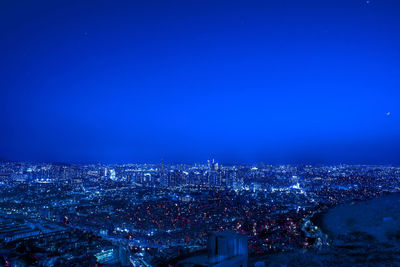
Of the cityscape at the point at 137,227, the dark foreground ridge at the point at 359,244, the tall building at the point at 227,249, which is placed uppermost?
the tall building at the point at 227,249

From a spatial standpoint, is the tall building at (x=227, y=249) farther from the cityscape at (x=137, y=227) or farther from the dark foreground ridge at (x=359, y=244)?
the dark foreground ridge at (x=359, y=244)

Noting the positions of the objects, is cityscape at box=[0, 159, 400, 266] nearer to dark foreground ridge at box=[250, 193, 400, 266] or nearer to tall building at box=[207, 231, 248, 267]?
dark foreground ridge at box=[250, 193, 400, 266]

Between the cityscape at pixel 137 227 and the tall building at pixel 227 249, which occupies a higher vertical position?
the tall building at pixel 227 249

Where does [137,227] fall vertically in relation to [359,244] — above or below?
below


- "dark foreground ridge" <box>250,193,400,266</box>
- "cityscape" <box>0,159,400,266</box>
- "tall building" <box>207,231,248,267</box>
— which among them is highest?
"tall building" <box>207,231,248,267</box>

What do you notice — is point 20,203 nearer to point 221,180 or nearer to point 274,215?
point 274,215

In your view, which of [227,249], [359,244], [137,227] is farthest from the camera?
[137,227]

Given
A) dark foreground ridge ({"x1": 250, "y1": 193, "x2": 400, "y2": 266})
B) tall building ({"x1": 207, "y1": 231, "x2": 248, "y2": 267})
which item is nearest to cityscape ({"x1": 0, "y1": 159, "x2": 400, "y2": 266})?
dark foreground ridge ({"x1": 250, "y1": 193, "x2": 400, "y2": 266})

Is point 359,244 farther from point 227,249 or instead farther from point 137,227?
point 137,227

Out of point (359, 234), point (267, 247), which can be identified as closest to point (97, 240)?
point (267, 247)

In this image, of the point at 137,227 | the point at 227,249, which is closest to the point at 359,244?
the point at 227,249

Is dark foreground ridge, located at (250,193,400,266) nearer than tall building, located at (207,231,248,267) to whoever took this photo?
No

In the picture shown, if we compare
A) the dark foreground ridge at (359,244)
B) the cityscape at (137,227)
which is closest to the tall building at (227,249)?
the cityscape at (137,227)
